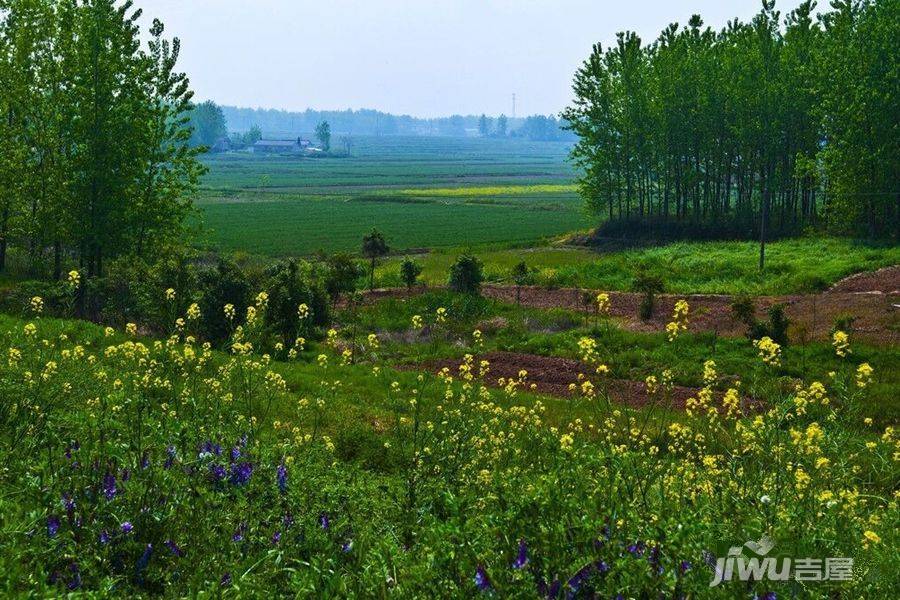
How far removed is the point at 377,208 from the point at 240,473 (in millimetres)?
92162

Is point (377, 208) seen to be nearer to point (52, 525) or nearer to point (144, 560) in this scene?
point (52, 525)

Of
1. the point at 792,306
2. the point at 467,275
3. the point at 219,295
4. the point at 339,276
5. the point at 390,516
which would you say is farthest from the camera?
the point at 467,275

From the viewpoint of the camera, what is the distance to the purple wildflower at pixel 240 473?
7141 mm

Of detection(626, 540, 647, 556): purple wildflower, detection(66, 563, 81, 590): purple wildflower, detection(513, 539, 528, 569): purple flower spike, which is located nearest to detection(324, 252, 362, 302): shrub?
detection(66, 563, 81, 590): purple wildflower

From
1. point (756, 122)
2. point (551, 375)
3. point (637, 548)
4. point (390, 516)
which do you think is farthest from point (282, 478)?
point (756, 122)

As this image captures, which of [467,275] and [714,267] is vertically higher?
[467,275]

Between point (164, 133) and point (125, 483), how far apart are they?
34.1 meters

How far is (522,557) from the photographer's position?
17.0 feet

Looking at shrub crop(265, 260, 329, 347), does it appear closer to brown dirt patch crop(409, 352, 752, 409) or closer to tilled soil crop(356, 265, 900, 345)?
brown dirt patch crop(409, 352, 752, 409)

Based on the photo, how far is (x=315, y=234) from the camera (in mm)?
73438

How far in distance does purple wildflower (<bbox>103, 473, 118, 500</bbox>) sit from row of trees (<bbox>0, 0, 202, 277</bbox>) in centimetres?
3001

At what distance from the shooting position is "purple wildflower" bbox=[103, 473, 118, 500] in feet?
21.2

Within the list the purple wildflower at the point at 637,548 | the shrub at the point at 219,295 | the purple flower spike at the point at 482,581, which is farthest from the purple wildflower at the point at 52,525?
the shrub at the point at 219,295

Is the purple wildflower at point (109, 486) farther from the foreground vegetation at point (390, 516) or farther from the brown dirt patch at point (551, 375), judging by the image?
the brown dirt patch at point (551, 375)
